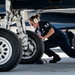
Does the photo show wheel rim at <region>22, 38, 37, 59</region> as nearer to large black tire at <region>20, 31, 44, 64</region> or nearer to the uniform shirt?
large black tire at <region>20, 31, 44, 64</region>

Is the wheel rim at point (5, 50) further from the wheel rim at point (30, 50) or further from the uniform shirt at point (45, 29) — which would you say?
the uniform shirt at point (45, 29)

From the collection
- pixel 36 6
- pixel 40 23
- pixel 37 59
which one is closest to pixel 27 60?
pixel 37 59

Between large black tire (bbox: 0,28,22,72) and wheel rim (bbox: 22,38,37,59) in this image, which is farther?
wheel rim (bbox: 22,38,37,59)

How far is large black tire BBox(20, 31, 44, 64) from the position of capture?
7348mm

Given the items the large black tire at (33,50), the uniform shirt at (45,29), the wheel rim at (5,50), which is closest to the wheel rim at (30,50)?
the large black tire at (33,50)

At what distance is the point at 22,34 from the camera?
7.06 m

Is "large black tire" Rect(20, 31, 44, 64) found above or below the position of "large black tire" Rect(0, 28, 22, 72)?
below

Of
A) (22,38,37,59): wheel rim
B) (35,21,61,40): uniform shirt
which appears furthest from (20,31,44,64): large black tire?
(35,21,61,40): uniform shirt

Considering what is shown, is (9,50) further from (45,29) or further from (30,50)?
(45,29)

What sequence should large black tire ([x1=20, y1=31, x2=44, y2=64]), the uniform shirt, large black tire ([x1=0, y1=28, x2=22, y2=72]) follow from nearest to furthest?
large black tire ([x1=0, y1=28, x2=22, y2=72]) < large black tire ([x1=20, y1=31, x2=44, y2=64]) < the uniform shirt

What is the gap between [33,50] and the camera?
7422mm

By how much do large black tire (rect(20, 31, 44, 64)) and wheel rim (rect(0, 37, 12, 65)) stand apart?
4.49ft

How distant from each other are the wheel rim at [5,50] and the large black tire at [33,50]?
53.9 inches

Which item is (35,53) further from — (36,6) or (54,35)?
(36,6)
